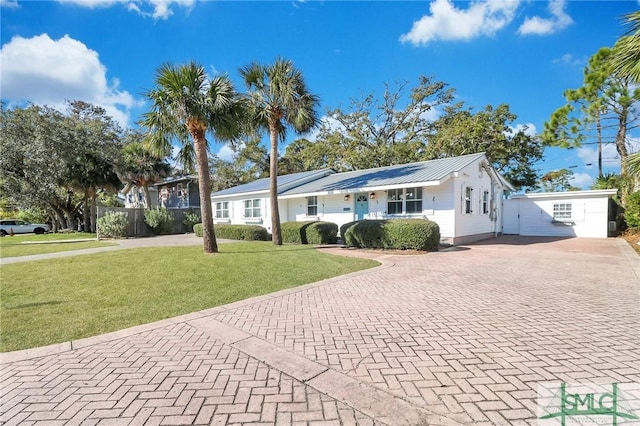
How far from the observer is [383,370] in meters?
3.12

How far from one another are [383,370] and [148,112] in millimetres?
11930

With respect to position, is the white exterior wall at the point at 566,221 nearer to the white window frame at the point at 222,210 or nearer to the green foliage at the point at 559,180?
the white window frame at the point at 222,210

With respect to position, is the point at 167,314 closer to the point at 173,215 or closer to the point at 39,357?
the point at 39,357

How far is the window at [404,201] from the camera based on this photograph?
1475cm

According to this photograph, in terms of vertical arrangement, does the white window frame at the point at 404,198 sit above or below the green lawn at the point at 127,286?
above

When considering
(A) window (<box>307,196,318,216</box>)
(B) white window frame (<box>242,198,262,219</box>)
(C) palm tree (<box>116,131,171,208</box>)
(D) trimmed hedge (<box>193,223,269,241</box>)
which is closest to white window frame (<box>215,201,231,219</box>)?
(B) white window frame (<box>242,198,262,219</box>)

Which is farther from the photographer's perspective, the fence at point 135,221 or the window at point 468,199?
the fence at point 135,221

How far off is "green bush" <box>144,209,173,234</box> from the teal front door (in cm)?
1511

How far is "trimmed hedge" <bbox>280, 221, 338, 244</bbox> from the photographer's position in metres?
15.3

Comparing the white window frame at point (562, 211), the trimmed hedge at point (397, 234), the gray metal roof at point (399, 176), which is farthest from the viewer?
the white window frame at point (562, 211)

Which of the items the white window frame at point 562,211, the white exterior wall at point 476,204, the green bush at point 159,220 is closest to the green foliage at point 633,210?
the white window frame at point 562,211

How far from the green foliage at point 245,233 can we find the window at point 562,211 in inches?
710

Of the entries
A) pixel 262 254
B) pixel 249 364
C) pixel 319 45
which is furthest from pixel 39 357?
pixel 319 45

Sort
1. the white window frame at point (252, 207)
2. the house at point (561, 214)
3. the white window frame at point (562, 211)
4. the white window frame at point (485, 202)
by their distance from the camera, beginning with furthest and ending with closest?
the white window frame at point (252, 207), the white window frame at point (562, 211), the house at point (561, 214), the white window frame at point (485, 202)
